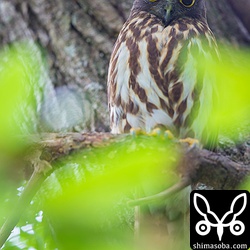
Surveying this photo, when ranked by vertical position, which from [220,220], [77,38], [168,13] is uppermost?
[168,13]

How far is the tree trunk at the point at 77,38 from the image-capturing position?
2814mm

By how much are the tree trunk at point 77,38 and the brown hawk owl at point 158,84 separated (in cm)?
41

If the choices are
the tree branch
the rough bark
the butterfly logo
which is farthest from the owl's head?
the butterfly logo

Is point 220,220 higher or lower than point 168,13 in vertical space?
lower

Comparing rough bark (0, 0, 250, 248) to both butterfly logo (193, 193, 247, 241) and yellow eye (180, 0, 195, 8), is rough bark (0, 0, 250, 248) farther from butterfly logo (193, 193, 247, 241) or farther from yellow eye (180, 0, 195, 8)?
butterfly logo (193, 193, 247, 241)

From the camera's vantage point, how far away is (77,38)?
2.96 m

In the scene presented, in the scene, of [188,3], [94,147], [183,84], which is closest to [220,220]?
[94,147]

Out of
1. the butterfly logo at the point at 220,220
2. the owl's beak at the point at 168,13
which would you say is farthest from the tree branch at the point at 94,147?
the owl's beak at the point at 168,13

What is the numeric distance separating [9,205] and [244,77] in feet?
1.90

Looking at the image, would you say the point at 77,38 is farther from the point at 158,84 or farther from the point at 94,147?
the point at 94,147

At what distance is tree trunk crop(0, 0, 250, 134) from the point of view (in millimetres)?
2814

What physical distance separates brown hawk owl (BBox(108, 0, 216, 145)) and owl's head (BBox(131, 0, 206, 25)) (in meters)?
0.12

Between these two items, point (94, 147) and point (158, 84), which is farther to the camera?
point (158, 84)

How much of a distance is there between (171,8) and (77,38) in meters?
0.62
